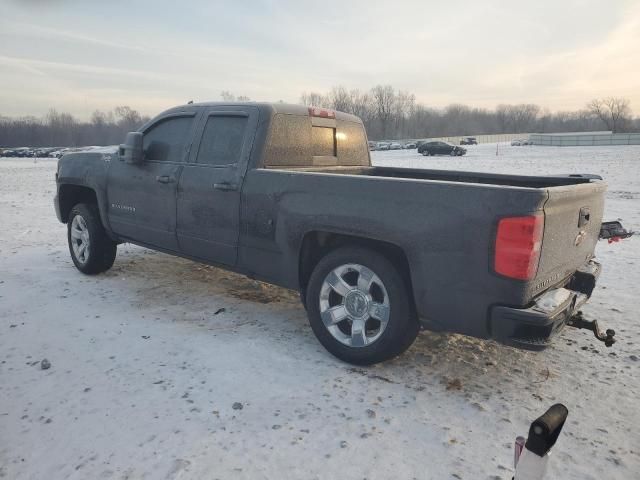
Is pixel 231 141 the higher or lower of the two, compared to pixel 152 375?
higher

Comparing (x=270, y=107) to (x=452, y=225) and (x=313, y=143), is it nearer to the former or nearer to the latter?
(x=313, y=143)

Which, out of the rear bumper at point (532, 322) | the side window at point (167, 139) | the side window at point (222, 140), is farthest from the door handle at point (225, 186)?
the rear bumper at point (532, 322)

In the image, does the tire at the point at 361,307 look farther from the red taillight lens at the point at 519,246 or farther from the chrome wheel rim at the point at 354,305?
the red taillight lens at the point at 519,246

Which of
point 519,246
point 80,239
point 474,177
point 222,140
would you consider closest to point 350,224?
point 519,246

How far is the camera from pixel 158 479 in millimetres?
2322

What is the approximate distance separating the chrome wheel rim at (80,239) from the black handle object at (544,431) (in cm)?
538

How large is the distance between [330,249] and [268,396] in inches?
48.4

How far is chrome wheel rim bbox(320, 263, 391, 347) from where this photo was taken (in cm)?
334

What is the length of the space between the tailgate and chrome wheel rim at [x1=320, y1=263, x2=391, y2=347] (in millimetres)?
1019

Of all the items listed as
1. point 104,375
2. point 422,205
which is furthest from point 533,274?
point 104,375

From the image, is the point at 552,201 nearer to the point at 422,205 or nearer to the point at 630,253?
the point at 422,205

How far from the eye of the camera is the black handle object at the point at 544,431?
4.82 ft

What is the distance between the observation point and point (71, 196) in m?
6.07

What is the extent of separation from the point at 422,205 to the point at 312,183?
901mm
